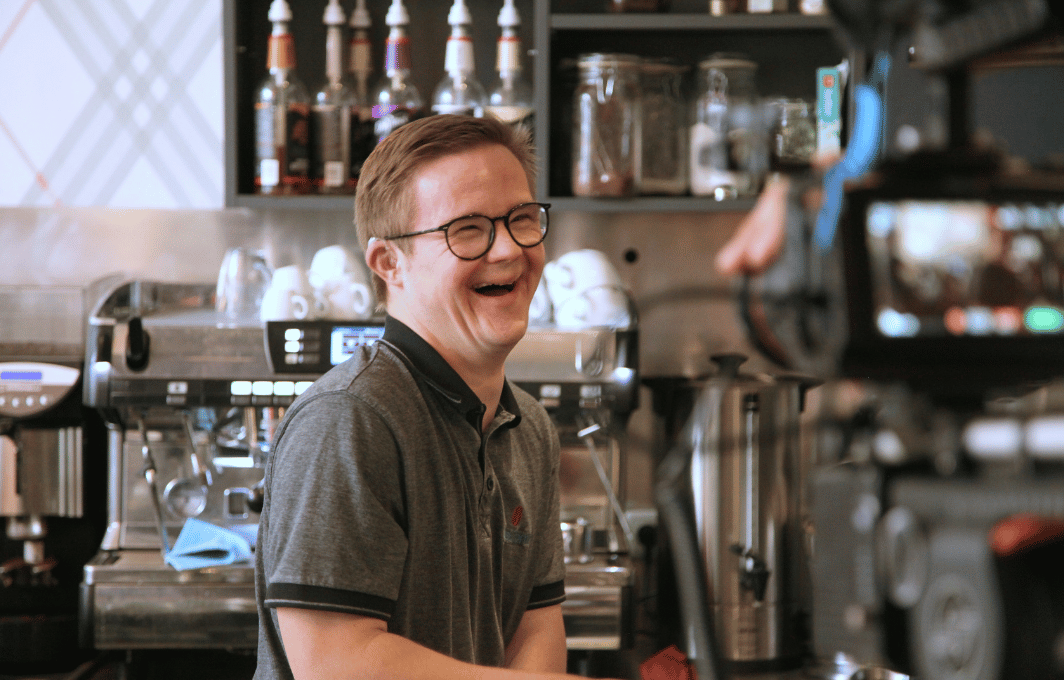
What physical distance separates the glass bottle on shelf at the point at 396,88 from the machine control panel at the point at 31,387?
2.43 ft

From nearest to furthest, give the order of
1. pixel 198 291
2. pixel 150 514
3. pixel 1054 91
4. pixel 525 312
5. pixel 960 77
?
pixel 960 77
pixel 525 312
pixel 150 514
pixel 1054 91
pixel 198 291

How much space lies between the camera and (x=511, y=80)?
2.07 meters

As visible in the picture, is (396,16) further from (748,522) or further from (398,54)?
(748,522)

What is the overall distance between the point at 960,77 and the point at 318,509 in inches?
24.3

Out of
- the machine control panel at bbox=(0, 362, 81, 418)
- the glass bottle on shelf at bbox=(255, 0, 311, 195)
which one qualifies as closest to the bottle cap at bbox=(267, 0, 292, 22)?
the glass bottle on shelf at bbox=(255, 0, 311, 195)

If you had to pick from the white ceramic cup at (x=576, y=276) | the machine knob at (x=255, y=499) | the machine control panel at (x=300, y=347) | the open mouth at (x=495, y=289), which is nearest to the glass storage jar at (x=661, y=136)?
the white ceramic cup at (x=576, y=276)

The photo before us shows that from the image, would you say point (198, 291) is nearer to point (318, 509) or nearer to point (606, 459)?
point (606, 459)

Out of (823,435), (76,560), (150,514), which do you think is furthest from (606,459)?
(823,435)

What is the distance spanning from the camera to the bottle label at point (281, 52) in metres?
2.04

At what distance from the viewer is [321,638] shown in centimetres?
88

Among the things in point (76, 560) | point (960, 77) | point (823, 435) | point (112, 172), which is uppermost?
point (112, 172)

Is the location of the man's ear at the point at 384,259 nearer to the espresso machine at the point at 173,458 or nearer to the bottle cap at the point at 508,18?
the espresso machine at the point at 173,458

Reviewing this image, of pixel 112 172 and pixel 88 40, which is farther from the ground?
pixel 88 40

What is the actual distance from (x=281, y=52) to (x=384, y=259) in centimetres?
112
